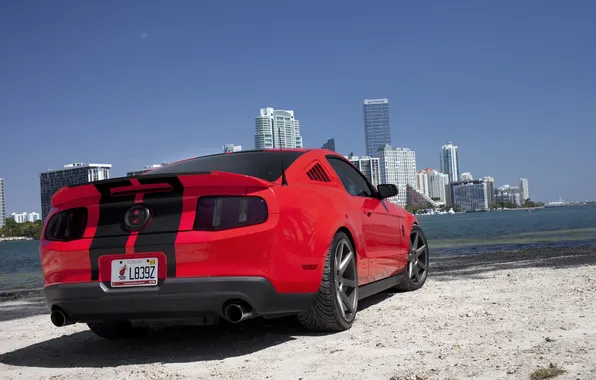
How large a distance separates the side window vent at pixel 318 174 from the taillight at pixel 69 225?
5.44 ft

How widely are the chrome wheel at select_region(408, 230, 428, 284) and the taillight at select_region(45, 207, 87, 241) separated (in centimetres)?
397

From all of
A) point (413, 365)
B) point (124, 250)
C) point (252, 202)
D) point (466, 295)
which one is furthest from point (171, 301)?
point (466, 295)

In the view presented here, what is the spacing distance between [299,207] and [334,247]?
0.52 metres

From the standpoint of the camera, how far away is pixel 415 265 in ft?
23.2

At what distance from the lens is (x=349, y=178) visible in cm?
546

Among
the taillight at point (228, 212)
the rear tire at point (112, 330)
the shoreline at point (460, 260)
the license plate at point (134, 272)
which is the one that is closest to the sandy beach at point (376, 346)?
the rear tire at point (112, 330)

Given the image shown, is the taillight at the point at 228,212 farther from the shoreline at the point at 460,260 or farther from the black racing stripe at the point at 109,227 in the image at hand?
the shoreline at the point at 460,260

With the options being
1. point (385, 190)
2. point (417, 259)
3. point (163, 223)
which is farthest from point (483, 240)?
point (163, 223)

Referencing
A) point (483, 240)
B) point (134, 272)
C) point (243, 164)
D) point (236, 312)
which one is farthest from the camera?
point (483, 240)

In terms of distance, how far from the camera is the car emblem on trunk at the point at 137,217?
3.84m

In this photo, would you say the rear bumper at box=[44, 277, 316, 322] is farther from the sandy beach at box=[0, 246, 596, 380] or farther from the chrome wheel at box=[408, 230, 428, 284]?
the chrome wheel at box=[408, 230, 428, 284]

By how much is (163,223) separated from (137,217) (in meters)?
0.20

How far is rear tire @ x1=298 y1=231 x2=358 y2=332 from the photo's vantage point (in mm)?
4199

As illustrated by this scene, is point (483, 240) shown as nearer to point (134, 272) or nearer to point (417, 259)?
point (417, 259)
